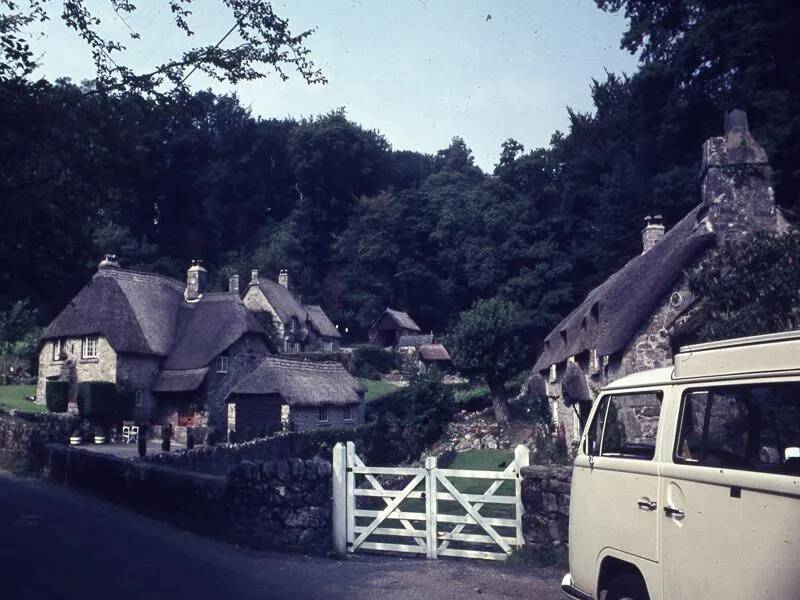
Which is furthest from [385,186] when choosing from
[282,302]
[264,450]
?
[264,450]

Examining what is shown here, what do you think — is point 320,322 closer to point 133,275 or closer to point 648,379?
point 133,275

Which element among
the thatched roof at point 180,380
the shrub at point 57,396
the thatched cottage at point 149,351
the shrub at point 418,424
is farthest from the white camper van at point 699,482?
the shrub at point 57,396

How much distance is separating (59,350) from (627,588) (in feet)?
150

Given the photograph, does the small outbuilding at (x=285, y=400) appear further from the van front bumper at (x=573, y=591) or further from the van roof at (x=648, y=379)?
the van roof at (x=648, y=379)

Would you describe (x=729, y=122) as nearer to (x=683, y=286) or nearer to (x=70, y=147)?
(x=683, y=286)

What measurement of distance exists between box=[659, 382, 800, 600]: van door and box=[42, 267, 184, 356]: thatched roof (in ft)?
139

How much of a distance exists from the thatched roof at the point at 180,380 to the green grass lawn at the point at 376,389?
1192 cm

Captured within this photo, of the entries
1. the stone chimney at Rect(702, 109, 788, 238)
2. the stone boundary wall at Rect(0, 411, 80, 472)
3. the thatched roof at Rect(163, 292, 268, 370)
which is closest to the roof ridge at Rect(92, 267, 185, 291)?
the thatched roof at Rect(163, 292, 268, 370)

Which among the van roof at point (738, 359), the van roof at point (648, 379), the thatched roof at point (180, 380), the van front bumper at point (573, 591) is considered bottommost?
the van front bumper at point (573, 591)

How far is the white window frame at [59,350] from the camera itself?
45178 mm

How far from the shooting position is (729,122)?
72.1 ft

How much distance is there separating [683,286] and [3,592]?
62.1 feet

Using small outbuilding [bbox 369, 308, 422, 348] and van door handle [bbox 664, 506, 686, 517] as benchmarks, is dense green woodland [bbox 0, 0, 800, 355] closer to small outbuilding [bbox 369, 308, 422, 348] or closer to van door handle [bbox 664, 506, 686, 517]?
small outbuilding [bbox 369, 308, 422, 348]

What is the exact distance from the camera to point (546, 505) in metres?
10.2
